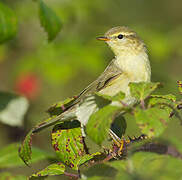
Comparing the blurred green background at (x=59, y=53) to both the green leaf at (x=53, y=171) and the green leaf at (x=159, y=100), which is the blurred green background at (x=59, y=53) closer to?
the green leaf at (x=53, y=171)

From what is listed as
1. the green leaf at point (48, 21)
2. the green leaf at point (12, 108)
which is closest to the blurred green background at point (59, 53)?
the green leaf at point (12, 108)

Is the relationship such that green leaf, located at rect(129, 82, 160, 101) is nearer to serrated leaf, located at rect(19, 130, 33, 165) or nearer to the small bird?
serrated leaf, located at rect(19, 130, 33, 165)

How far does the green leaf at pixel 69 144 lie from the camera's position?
2.42 metres

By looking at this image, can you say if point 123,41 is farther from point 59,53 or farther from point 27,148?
point 27,148

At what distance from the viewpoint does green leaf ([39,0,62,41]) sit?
3.02 m

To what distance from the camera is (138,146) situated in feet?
6.24

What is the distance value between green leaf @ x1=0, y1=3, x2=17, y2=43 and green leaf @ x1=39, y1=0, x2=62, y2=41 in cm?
24

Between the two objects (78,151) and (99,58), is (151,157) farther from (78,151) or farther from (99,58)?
(99,58)

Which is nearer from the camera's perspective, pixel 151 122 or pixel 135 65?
pixel 151 122

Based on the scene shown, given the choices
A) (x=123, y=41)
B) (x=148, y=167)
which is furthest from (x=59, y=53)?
(x=148, y=167)

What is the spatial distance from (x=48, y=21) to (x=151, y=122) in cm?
170

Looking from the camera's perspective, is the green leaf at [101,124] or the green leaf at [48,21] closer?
the green leaf at [101,124]

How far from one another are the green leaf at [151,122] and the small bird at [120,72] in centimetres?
111

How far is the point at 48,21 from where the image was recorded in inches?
121
